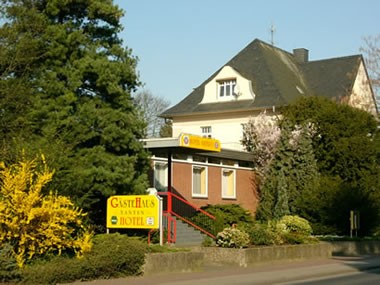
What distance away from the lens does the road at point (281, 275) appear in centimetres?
1650

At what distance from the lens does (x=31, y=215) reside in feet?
48.6

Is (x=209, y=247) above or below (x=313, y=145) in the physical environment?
below

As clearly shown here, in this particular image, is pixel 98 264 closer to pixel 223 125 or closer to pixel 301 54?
pixel 223 125

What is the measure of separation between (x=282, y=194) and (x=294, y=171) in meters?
1.53

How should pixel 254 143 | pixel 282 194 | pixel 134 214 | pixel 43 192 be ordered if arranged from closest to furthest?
pixel 43 192, pixel 134 214, pixel 282 194, pixel 254 143

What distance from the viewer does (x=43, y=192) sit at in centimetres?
1633

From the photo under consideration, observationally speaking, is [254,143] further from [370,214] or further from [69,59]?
[69,59]

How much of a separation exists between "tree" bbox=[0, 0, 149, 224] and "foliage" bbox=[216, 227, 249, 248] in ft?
10.5

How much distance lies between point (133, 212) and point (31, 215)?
5361mm

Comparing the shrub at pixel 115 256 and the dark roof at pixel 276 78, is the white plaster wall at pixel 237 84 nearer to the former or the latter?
the dark roof at pixel 276 78

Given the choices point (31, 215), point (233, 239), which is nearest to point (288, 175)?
point (233, 239)

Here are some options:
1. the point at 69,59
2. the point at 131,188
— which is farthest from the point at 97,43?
the point at 131,188

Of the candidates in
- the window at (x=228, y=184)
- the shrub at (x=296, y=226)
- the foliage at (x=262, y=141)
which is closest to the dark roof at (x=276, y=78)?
the foliage at (x=262, y=141)

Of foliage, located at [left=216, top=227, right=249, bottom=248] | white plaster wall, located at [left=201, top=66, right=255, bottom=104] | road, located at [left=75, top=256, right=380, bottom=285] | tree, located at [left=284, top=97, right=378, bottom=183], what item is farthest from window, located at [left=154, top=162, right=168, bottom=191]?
white plaster wall, located at [left=201, top=66, right=255, bottom=104]
